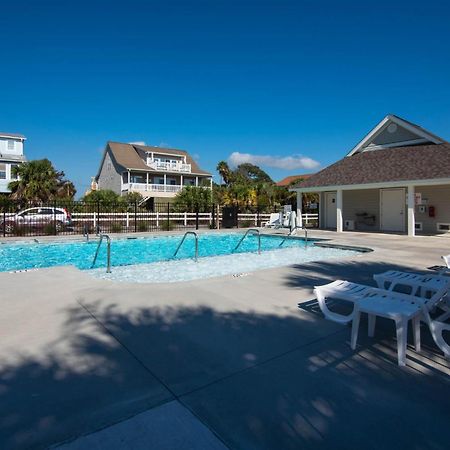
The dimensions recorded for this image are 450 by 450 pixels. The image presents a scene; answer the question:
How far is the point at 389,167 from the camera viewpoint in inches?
773

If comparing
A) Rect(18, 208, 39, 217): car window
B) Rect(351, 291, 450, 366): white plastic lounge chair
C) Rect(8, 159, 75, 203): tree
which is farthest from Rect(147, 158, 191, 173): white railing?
Rect(351, 291, 450, 366): white plastic lounge chair

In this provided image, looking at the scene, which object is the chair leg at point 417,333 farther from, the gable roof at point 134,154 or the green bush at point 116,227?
the gable roof at point 134,154

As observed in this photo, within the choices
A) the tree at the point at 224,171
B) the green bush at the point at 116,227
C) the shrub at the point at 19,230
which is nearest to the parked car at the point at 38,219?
the shrub at the point at 19,230

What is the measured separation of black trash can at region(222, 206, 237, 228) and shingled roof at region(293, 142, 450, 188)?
480cm

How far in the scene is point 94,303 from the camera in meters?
5.31

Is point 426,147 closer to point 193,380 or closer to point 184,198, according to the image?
point 184,198

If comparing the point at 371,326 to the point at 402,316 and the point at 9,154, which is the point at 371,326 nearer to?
the point at 402,316

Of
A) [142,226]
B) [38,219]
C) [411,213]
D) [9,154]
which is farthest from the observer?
[9,154]

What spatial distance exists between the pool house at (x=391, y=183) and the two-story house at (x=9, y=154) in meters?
31.2

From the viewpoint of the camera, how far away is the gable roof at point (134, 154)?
3766 centimetres

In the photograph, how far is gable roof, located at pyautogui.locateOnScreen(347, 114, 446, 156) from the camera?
2042 centimetres

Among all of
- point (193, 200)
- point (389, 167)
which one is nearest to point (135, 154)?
point (193, 200)

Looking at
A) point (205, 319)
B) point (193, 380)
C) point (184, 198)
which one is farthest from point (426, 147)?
point (193, 380)

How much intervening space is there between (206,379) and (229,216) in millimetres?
20773
